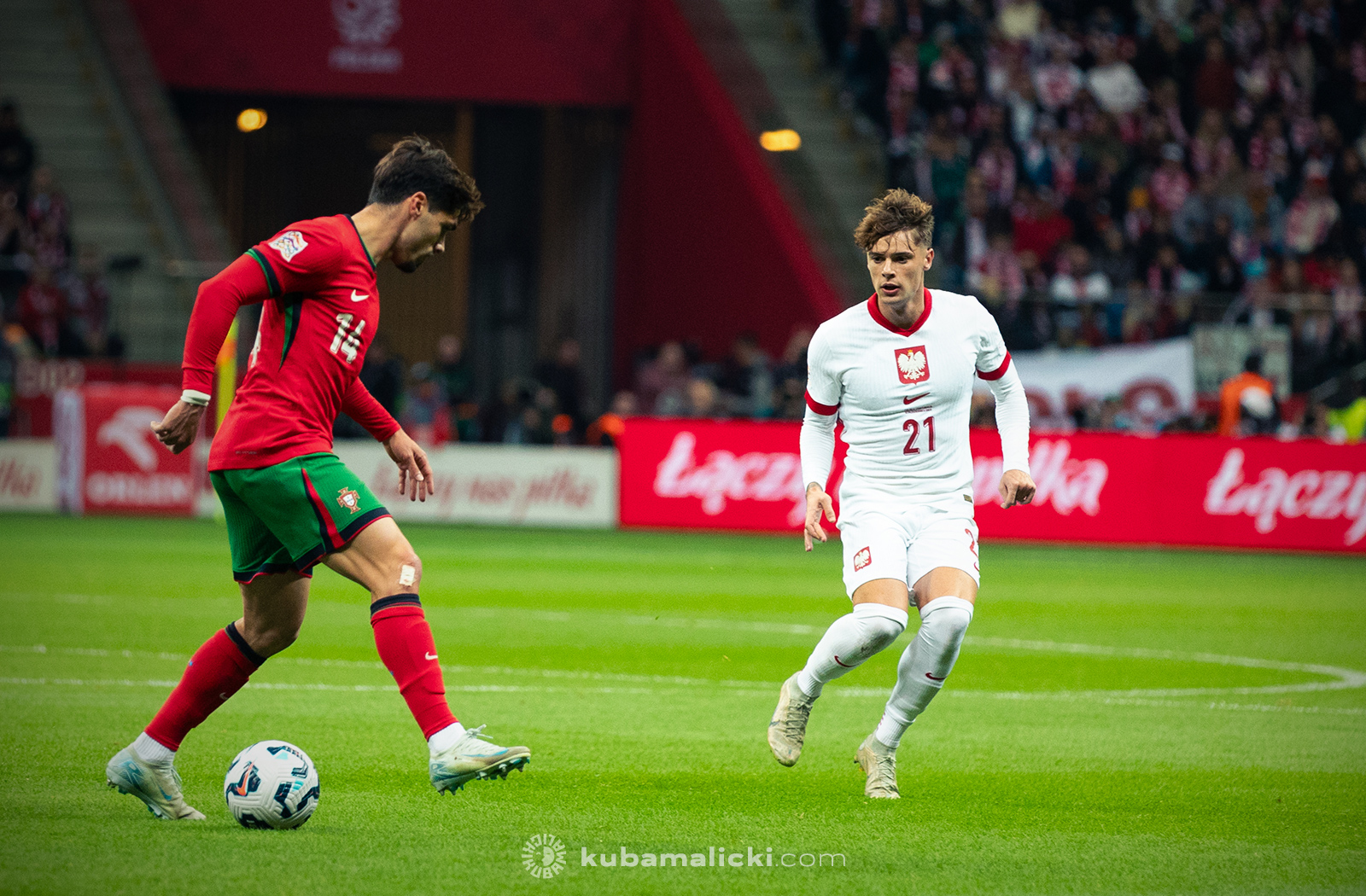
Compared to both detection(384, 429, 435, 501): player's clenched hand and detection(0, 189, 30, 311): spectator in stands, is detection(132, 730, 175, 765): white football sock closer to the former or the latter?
detection(384, 429, 435, 501): player's clenched hand

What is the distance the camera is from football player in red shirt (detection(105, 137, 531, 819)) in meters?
5.20

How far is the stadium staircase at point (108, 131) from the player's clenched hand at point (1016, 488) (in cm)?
1938

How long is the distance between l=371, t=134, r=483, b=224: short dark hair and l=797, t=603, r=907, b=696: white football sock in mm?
1966

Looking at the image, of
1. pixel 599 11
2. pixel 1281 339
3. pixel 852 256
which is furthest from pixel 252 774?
pixel 599 11

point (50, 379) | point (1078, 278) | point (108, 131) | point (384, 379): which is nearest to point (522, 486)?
point (384, 379)

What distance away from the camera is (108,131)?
2602cm

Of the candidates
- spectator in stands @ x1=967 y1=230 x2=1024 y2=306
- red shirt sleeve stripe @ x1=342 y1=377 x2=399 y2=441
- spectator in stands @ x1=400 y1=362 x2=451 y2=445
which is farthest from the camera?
spectator in stands @ x1=967 y1=230 x2=1024 y2=306

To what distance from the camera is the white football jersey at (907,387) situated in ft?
21.0

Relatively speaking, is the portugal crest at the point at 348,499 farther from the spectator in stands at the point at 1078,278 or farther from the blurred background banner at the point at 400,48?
the blurred background banner at the point at 400,48

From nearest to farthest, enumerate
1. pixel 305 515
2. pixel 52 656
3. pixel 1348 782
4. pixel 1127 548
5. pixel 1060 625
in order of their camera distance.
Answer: pixel 305 515 → pixel 1348 782 → pixel 52 656 → pixel 1060 625 → pixel 1127 548

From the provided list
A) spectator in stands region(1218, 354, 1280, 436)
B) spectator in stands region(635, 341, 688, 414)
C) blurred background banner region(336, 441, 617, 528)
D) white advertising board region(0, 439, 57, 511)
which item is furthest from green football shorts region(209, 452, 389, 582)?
spectator in stands region(635, 341, 688, 414)

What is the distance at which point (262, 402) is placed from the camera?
5.41 m

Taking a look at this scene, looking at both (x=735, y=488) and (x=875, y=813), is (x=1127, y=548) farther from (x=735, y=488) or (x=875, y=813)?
(x=875, y=813)

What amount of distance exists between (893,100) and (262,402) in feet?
69.2
